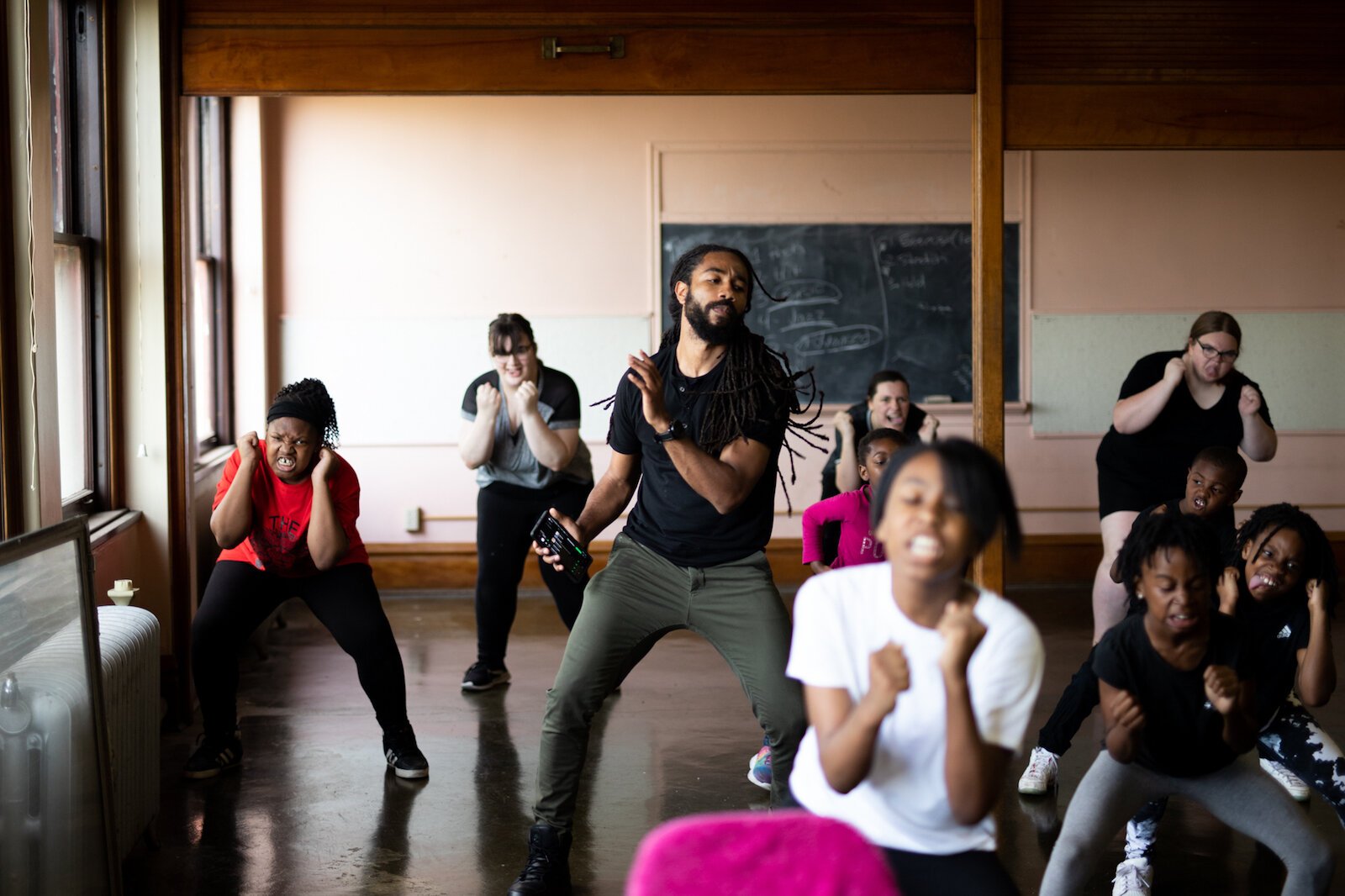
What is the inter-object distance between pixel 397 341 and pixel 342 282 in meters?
0.42

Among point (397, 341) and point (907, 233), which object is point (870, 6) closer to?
point (907, 233)

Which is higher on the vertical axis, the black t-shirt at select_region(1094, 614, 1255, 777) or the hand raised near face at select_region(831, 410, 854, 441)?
the hand raised near face at select_region(831, 410, 854, 441)

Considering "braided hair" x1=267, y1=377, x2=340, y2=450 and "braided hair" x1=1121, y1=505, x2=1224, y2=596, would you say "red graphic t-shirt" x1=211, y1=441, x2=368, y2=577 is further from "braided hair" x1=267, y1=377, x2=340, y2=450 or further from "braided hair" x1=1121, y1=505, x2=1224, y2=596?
"braided hair" x1=1121, y1=505, x2=1224, y2=596

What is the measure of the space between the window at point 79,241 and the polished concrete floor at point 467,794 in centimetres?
108

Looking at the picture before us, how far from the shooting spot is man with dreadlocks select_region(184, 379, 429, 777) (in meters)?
4.13

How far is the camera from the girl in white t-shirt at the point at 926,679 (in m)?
1.88

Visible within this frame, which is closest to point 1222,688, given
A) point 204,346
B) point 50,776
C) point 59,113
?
point 50,776

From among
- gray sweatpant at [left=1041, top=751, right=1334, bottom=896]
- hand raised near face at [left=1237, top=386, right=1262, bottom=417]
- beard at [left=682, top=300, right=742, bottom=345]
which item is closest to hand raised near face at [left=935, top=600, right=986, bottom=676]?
gray sweatpant at [left=1041, top=751, right=1334, bottom=896]

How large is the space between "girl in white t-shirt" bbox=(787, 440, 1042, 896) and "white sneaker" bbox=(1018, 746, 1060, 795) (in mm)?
2150

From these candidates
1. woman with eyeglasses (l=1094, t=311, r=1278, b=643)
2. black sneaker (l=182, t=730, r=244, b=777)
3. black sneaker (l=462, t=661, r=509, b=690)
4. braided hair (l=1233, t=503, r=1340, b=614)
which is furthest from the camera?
black sneaker (l=462, t=661, r=509, b=690)

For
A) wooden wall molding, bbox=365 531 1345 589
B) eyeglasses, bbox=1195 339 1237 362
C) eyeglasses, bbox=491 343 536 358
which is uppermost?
eyeglasses, bbox=491 343 536 358

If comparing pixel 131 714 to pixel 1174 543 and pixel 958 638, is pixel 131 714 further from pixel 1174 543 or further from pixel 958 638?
pixel 1174 543

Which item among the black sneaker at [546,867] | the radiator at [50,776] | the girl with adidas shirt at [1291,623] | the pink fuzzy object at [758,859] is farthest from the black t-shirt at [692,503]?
the pink fuzzy object at [758,859]

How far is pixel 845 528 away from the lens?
4188mm
